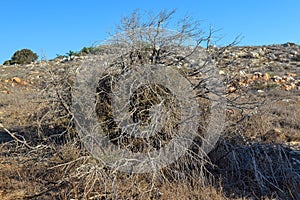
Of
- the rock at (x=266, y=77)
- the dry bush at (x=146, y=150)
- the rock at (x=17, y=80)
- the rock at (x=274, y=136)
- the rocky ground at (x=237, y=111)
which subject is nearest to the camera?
the dry bush at (x=146, y=150)

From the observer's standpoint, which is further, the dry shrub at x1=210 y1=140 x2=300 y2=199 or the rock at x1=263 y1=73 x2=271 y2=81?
the rock at x1=263 y1=73 x2=271 y2=81

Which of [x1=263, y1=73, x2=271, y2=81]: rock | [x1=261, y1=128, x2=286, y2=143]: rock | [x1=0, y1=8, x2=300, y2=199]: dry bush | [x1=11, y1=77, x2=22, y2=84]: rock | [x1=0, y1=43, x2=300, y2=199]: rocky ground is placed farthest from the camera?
[x1=11, y1=77, x2=22, y2=84]: rock

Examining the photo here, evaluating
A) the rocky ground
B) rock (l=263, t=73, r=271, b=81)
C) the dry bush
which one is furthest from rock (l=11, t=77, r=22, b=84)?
the dry bush

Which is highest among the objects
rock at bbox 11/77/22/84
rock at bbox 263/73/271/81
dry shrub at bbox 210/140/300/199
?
rock at bbox 11/77/22/84

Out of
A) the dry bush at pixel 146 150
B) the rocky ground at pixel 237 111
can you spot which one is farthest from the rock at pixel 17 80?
the dry bush at pixel 146 150

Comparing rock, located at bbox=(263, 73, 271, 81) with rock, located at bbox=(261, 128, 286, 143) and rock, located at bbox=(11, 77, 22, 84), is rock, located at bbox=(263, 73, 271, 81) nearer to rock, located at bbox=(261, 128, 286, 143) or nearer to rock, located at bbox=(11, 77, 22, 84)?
rock, located at bbox=(261, 128, 286, 143)

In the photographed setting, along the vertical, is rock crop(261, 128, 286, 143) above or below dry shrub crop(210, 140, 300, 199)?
above

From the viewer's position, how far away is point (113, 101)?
4.30m

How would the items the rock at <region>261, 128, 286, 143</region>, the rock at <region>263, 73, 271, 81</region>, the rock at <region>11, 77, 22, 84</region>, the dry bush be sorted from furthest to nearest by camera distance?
1. the rock at <region>11, 77, 22, 84</region>
2. the rock at <region>263, 73, 271, 81</region>
3. the rock at <region>261, 128, 286, 143</region>
4. the dry bush

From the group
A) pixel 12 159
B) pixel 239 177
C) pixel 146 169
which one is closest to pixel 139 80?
pixel 146 169

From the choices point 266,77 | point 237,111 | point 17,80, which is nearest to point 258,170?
point 237,111

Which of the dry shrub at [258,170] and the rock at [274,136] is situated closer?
the dry shrub at [258,170]

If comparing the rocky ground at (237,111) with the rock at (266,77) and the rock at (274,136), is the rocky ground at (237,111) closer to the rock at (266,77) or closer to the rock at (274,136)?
the rock at (274,136)

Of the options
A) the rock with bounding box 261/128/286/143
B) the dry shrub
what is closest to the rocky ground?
the rock with bounding box 261/128/286/143
